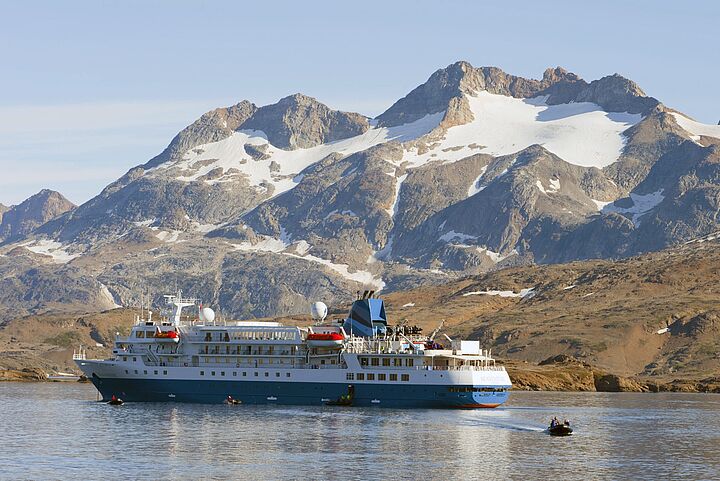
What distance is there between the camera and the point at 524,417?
12488 centimetres

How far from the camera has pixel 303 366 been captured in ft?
427

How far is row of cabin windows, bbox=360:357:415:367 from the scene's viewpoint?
12594 cm

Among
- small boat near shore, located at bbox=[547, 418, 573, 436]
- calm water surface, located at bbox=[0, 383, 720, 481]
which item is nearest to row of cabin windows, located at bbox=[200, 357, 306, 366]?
calm water surface, located at bbox=[0, 383, 720, 481]

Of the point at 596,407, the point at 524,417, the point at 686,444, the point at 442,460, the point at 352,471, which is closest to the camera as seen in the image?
the point at 352,471

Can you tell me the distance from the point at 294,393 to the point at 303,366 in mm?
3023

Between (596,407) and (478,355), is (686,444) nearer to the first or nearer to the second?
(478,355)

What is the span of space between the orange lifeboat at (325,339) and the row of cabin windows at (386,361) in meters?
3.18

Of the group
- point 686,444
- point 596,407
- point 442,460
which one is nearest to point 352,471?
point 442,460

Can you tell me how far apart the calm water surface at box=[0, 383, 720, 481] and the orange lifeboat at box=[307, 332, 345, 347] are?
22.7 ft

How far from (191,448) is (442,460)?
19.1 metres

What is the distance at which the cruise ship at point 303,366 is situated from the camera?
12562 centimetres

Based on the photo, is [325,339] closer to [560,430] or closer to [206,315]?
[206,315]

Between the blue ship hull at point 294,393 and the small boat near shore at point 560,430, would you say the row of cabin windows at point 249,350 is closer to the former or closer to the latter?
the blue ship hull at point 294,393

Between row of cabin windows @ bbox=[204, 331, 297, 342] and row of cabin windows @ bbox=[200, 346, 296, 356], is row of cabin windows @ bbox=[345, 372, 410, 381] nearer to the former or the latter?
row of cabin windows @ bbox=[200, 346, 296, 356]
